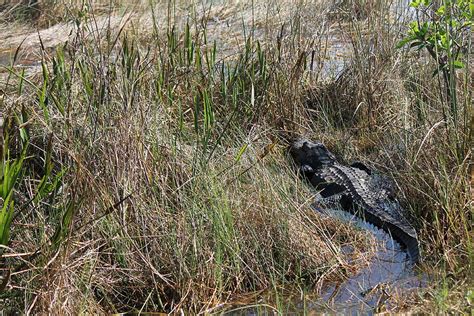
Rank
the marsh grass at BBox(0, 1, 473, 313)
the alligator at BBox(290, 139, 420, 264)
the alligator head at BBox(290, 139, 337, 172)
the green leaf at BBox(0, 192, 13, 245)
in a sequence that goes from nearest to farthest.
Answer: the green leaf at BBox(0, 192, 13, 245) < the marsh grass at BBox(0, 1, 473, 313) < the alligator at BBox(290, 139, 420, 264) < the alligator head at BBox(290, 139, 337, 172)

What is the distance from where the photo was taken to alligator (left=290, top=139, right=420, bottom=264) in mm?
5117

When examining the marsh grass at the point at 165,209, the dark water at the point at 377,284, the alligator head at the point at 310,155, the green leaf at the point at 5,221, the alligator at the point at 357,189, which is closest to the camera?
the green leaf at the point at 5,221

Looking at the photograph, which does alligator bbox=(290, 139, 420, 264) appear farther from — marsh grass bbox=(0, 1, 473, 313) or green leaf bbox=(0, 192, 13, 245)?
green leaf bbox=(0, 192, 13, 245)

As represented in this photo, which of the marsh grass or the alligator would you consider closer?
the marsh grass

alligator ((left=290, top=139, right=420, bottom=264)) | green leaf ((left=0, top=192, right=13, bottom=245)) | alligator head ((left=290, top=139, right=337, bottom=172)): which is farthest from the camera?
alligator head ((left=290, top=139, right=337, bottom=172))

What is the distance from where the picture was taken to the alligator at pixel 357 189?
5.12 metres

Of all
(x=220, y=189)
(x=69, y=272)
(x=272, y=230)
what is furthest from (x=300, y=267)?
(x=69, y=272)

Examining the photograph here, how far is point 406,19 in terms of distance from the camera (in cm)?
710

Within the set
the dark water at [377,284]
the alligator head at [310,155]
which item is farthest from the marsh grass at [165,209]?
the alligator head at [310,155]

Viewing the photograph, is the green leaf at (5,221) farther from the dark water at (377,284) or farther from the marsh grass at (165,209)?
the dark water at (377,284)

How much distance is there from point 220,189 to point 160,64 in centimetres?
168

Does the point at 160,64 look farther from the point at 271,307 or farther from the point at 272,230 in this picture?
the point at 271,307

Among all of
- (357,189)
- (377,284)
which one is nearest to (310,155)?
(357,189)

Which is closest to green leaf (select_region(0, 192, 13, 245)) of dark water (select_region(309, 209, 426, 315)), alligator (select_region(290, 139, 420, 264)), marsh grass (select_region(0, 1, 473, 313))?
marsh grass (select_region(0, 1, 473, 313))
